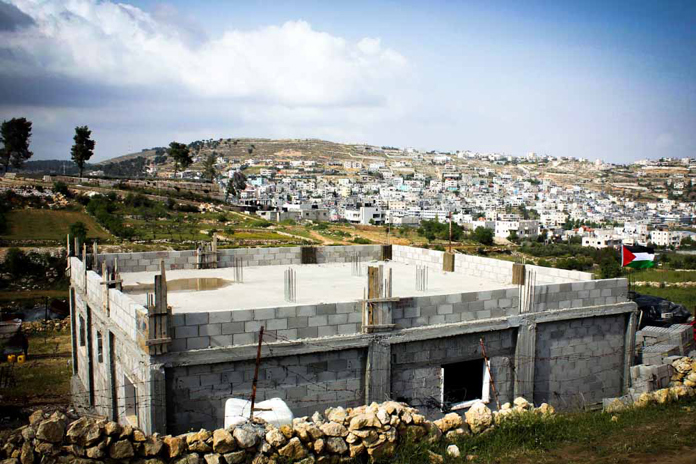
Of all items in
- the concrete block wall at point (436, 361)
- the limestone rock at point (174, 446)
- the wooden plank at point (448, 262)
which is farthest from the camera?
the wooden plank at point (448, 262)

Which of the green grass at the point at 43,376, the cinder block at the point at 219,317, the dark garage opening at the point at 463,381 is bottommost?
the green grass at the point at 43,376

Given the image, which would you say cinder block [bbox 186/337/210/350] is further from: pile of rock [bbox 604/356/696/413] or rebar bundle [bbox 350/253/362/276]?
rebar bundle [bbox 350/253/362/276]

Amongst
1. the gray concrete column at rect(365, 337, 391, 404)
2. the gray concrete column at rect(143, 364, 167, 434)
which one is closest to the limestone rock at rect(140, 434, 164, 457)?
the gray concrete column at rect(143, 364, 167, 434)

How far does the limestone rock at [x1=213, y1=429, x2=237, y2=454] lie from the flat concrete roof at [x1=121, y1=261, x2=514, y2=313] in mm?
4963

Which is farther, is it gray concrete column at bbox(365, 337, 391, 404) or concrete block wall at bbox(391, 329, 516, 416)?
concrete block wall at bbox(391, 329, 516, 416)

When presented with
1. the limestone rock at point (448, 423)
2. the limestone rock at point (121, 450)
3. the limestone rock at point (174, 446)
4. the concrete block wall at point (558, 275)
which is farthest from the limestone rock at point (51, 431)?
the concrete block wall at point (558, 275)

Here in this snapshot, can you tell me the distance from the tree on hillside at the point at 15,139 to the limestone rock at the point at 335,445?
103911 millimetres

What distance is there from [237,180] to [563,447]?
445ft

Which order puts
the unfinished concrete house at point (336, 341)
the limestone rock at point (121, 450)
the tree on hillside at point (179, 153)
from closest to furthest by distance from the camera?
the limestone rock at point (121, 450)
the unfinished concrete house at point (336, 341)
the tree on hillside at point (179, 153)

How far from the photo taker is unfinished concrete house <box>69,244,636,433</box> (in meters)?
10.3

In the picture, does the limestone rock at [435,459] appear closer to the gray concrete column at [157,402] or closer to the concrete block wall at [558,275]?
the gray concrete column at [157,402]

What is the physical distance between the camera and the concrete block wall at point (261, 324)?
10.3 meters

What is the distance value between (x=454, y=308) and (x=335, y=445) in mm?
5348

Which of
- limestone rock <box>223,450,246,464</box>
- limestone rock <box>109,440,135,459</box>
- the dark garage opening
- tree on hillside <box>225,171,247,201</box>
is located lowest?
the dark garage opening
